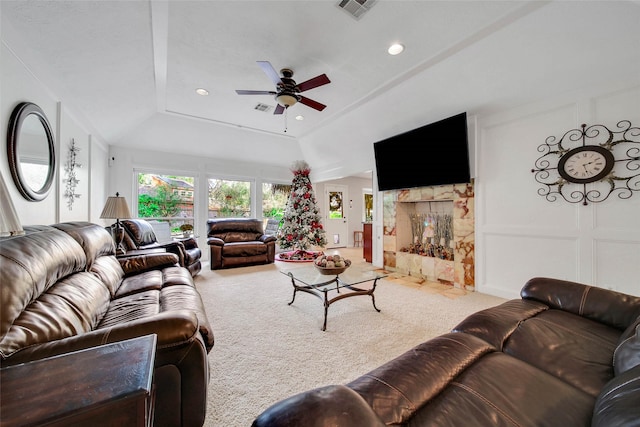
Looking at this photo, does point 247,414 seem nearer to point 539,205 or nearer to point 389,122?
point 539,205

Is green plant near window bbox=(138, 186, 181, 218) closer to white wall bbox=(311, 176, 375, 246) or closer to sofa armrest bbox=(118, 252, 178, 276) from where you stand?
sofa armrest bbox=(118, 252, 178, 276)

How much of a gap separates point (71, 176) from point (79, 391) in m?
3.43

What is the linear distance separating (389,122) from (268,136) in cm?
292

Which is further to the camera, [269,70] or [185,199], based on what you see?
[185,199]

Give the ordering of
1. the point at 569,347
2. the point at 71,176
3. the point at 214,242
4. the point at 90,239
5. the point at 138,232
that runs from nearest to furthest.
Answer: the point at 569,347 < the point at 90,239 < the point at 71,176 < the point at 138,232 < the point at 214,242

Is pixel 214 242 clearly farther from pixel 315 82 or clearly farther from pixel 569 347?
pixel 569 347

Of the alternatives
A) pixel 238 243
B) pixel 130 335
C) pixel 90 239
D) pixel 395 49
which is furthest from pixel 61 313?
pixel 238 243

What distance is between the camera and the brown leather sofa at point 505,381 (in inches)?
24.3

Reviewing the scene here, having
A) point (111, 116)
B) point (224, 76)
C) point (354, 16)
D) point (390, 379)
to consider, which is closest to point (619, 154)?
point (354, 16)

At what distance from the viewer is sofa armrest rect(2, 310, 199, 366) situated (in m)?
A: 0.92

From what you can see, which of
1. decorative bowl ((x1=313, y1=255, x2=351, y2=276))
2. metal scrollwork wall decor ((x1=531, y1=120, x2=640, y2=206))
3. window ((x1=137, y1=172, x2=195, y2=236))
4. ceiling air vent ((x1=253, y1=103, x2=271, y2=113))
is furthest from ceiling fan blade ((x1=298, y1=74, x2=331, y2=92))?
window ((x1=137, y1=172, x2=195, y2=236))

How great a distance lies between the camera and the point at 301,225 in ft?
19.9

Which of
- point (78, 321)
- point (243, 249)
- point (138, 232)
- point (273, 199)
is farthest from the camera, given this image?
point (273, 199)

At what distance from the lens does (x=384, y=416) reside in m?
0.71
